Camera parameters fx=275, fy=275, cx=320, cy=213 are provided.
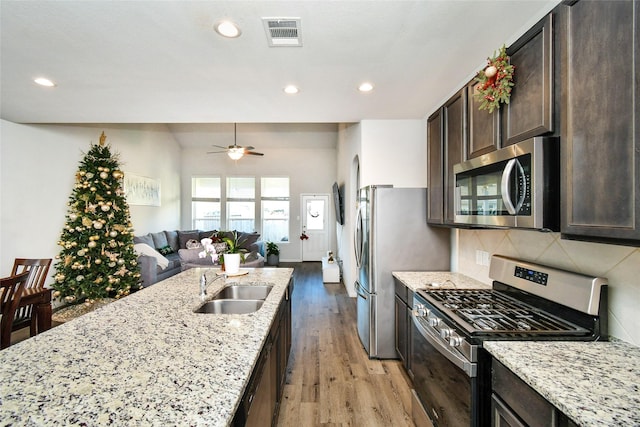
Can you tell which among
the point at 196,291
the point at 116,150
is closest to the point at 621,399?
the point at 196,291

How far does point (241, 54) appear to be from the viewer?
6.60 ft

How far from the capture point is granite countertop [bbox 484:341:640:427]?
A: 2.54ft

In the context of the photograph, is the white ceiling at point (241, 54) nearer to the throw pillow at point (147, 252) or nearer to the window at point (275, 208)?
the throw pillow at point (147, 252)

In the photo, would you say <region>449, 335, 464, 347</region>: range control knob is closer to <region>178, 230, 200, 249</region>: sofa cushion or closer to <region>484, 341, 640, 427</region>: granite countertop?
<region>484, 341, 640, 427</region>: granite countertop

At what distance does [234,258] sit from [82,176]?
10.2 feet

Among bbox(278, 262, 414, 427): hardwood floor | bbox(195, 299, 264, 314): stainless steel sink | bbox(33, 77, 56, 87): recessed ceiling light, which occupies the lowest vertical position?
bbox(278, 262, 414, 427): hardwood floor

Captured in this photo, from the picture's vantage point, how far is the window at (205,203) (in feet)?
26.0

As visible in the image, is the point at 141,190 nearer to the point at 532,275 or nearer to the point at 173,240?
the point at 173,240

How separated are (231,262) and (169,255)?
4479 mm

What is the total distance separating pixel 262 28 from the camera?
5.67 feet

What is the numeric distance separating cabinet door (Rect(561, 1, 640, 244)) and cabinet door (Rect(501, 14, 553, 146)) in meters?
0.09

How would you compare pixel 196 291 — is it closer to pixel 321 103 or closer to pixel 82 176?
pixel 321 103

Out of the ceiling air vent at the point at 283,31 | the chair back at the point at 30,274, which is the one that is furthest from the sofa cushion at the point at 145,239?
the ceiling air vent at the point at 283,31

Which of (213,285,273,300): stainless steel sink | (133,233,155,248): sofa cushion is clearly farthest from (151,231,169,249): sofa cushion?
(213,285,273,300): stainless steel sink
